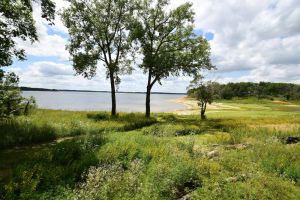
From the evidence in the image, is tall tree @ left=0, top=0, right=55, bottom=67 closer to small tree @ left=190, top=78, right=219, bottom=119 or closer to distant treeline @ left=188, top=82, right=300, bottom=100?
small tree @ left=190, top=78, right=219, bottom=119

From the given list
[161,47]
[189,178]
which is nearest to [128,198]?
[189,178]

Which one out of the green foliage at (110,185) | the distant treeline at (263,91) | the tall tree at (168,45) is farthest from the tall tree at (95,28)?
the distant treeline at (263,91)

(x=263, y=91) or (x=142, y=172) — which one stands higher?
(x=263, y=91)

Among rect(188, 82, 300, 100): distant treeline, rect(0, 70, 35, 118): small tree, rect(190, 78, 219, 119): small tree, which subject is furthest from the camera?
rect(188, 82, 300, 100): distant treeline

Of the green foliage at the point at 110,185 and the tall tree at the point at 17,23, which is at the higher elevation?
the tall tree at the point at 17,23

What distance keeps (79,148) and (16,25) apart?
35.3 feet

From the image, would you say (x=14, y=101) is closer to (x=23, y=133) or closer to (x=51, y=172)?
(x=23, y=133)

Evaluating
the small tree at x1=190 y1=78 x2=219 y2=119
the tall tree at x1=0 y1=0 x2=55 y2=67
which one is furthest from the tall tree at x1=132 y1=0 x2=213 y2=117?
the tall tree at x1=0 y1=0 x2=55 y2=67

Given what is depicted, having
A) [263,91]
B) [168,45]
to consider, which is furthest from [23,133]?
[263,91]

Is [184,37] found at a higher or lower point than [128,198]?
higher

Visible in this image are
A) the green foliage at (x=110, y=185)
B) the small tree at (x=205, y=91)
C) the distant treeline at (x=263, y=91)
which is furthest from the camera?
the distant treeline at (x=263, y=91)

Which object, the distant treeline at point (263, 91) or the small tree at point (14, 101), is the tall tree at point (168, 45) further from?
the distant treeline at point (263, 91)

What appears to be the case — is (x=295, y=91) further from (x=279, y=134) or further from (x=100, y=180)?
(x=100, y=180)

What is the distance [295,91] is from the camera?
7067 inches
